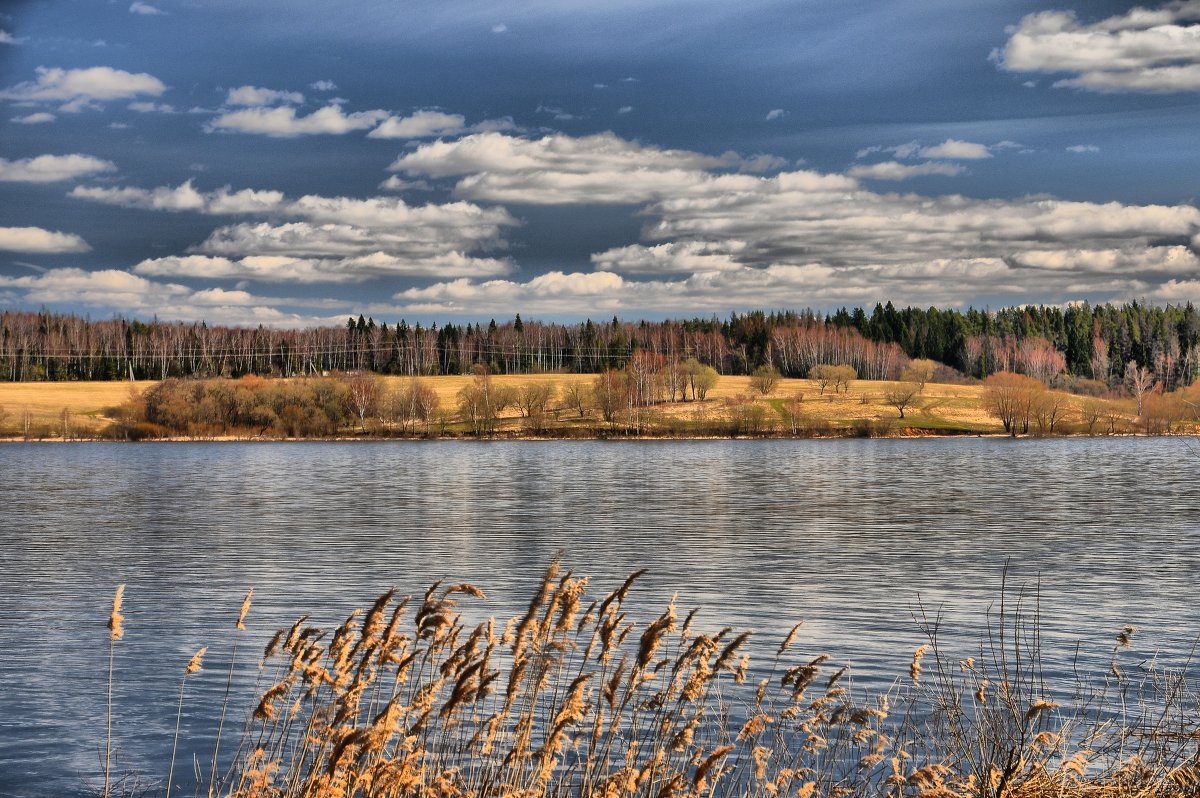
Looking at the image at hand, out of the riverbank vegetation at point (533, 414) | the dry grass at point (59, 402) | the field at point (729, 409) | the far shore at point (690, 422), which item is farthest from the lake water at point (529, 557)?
the dry grass at point (59, 402)

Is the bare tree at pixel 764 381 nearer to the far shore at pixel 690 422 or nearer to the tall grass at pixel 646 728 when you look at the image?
the far shore at pixel 690 422

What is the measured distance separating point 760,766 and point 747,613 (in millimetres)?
16157

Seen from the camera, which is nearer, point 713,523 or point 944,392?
point 713,523

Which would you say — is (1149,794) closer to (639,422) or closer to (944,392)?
(639,422)

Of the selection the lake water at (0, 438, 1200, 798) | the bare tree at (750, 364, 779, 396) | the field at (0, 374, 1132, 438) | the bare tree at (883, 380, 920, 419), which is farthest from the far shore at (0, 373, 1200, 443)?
the lake water at (0, 438, 1200, 798)

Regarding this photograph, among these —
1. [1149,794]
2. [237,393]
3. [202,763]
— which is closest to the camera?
[1149,794]

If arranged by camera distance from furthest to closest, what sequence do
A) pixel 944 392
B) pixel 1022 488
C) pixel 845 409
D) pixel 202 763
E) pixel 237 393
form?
pixel 944 392 < pixel 845 409 < pixel 237 393 < pixel 1022 488 < pixel 202 763

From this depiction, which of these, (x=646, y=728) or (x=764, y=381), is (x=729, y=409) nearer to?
(x=764, y=381)

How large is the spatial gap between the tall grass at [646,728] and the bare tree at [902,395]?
497 feet

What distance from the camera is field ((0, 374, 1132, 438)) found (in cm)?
15688

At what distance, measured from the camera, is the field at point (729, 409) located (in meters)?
157

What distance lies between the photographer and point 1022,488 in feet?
230

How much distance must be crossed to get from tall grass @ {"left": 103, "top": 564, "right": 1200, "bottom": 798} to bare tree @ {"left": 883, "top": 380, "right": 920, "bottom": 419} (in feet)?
497

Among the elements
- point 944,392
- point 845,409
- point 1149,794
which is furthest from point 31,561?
point 944,392
